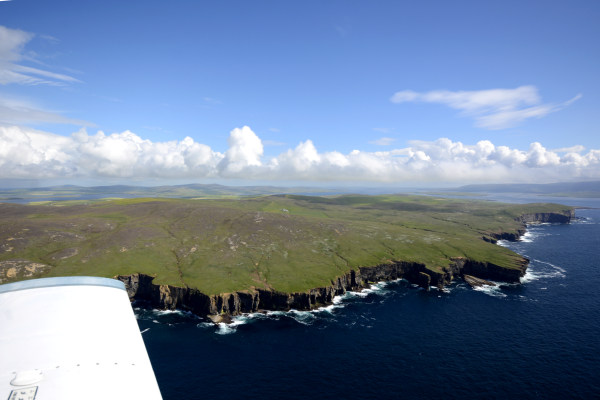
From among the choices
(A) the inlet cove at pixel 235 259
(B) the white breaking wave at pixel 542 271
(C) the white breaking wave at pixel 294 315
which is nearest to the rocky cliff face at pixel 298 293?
(A) the inlet cove at pixel 235 259

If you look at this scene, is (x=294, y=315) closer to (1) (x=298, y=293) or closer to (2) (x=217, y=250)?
(1) (x=298, y=293)

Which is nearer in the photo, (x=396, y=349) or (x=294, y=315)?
(x=396, y=349)

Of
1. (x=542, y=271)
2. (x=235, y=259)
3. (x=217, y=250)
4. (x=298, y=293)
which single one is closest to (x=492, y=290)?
(x=542, y=271)

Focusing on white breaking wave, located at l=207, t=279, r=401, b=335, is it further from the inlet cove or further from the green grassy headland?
the green grassy headland

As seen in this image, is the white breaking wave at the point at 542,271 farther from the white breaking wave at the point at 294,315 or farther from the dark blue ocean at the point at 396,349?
the white breaking wave at the point at 294,315

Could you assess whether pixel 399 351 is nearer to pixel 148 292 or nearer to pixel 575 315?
pixel 575 315

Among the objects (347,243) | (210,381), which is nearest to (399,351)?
(210,381)
